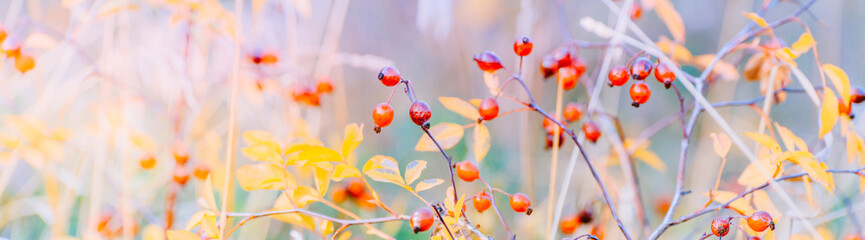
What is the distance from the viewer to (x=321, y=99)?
0.89m

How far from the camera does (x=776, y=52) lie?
36cm

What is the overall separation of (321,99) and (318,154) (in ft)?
1.95

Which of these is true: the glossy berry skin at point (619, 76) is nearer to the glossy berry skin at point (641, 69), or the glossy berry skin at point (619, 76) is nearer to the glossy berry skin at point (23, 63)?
the glossy berry skin at point (641, 69)

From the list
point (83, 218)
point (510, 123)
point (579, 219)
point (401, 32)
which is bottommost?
point (83, 218)

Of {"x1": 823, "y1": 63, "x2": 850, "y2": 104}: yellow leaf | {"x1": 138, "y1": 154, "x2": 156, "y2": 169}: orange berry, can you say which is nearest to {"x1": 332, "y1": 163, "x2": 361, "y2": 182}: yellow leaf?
{"x1": 823, "y1": 63, "x2": 850, "y2": 104}: yellow leaf

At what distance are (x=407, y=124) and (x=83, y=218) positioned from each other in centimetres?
70

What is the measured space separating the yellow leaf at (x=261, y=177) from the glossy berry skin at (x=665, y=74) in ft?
0.88

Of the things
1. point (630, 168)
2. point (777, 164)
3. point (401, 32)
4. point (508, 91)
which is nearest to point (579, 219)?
point (630, 168)

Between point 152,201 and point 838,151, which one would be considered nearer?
point 152,201

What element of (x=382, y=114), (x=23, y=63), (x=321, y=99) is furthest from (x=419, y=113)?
(x=321, y=99)

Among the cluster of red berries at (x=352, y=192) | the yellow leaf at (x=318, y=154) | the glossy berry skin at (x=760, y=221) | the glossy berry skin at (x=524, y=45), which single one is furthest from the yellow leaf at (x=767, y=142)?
the cluster of red berries at (x=352, y=192)

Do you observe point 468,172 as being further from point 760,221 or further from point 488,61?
point 760,221

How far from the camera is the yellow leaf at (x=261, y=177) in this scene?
33 centimetres

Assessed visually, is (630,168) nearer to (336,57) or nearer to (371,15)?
(336,57)
